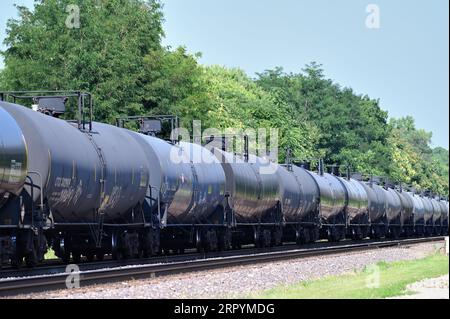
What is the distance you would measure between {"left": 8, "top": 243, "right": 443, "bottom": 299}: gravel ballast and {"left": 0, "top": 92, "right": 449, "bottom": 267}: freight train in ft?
10.3

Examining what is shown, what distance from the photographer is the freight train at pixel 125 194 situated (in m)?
21.4

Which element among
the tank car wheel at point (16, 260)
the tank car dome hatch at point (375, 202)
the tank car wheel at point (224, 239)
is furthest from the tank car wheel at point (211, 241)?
the tank car dome hatch at point (375, 202)

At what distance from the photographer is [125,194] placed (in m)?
26.6

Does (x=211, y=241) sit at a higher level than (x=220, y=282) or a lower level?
higher

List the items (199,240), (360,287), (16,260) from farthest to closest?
(199,240) < (16,260) < (360,287)

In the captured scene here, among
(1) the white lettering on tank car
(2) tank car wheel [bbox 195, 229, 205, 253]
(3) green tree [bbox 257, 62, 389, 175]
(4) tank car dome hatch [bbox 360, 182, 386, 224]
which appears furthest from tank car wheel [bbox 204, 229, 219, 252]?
(3) green tree [bbox 257, 62, 389, 175]

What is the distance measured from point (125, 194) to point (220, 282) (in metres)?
6.80

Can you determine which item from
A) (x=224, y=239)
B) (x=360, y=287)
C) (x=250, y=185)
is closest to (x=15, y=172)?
(x=360, y=287)

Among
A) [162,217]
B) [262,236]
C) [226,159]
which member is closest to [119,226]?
[162,217]

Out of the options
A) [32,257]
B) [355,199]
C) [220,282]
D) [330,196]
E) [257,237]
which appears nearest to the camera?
[220,282]

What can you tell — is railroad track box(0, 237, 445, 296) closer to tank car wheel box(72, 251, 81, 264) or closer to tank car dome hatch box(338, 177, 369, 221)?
tank car wheel box(72, 251, 81, 264)

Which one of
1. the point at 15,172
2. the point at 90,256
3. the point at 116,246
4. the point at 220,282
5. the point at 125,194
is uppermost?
the point at 15,172

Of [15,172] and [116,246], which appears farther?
[116,246]

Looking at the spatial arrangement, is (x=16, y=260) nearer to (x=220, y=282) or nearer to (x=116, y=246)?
(x=220, y=282)
